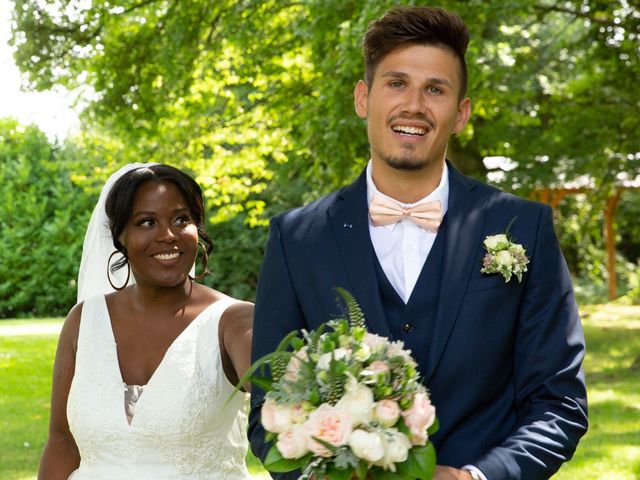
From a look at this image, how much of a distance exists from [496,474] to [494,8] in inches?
347

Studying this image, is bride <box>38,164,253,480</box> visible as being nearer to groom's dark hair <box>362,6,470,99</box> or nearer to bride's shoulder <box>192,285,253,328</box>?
bride's shoulder <box>192,285,253,328</box>

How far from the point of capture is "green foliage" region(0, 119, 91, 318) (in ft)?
94.7

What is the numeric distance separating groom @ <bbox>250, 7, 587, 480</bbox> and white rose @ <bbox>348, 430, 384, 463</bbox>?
0.43 metres

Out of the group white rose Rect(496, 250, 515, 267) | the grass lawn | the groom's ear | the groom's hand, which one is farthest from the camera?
the grass lawn

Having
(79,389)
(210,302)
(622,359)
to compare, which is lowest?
(622,359)

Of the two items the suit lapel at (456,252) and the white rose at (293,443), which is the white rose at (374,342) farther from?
the suit lapel at (456,252)

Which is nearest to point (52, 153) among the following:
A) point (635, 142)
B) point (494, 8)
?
point (635, 142)

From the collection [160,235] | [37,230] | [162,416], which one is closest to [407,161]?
[160,235]

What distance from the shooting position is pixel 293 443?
7.47ft

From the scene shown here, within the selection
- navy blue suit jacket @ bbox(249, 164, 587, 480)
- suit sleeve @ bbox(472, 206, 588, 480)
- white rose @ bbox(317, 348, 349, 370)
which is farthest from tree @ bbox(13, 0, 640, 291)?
white rose @ bbox(317, 348, 349, 370)

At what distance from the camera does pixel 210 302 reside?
459 centimetres

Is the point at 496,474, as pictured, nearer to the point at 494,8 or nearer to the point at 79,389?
the point at 79,389

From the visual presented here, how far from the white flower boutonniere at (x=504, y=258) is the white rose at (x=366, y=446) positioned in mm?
711

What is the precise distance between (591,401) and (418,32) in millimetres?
10319
